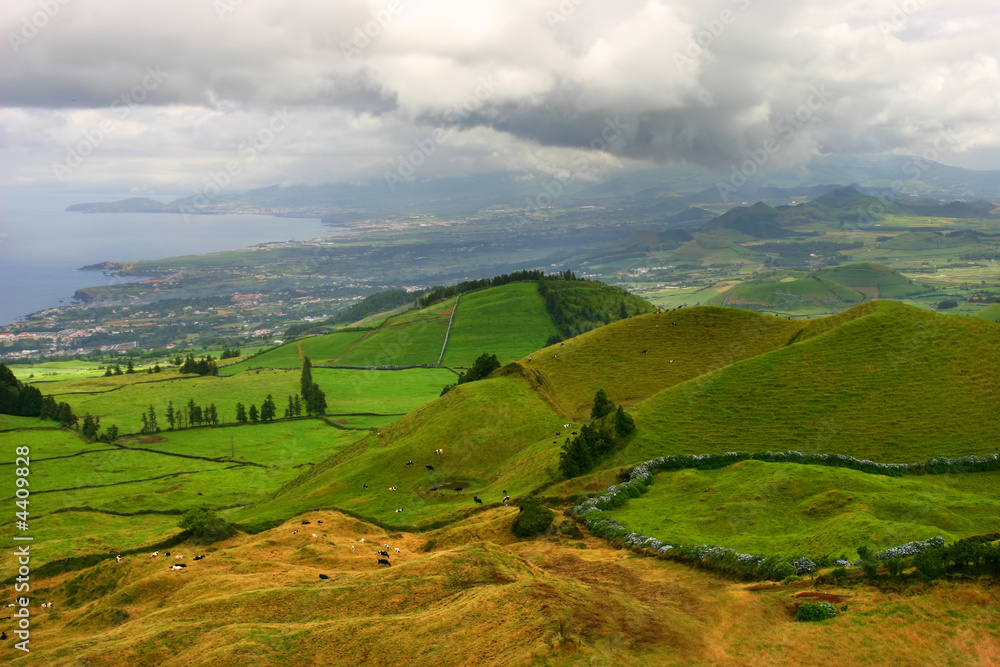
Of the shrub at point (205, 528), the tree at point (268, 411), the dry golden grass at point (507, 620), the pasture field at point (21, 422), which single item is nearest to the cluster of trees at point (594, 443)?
the dry golden grass at point (507, 620)

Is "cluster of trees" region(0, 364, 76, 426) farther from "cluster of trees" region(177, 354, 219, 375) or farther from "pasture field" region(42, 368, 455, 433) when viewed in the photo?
"cluster of trees" region(177, 354, 219, 375)

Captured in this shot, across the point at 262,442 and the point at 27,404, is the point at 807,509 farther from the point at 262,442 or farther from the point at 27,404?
the point at 27,404

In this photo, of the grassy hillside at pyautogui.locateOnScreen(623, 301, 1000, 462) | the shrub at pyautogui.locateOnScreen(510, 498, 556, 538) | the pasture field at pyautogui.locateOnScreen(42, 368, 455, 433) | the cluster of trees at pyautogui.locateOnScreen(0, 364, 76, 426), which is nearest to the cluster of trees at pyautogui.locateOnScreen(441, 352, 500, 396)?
the grassy hillside at pyautogui.locateOnScreen(623, 301, 1000, 462)

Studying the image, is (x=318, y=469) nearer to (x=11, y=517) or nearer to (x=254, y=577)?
(x=11, y=517)

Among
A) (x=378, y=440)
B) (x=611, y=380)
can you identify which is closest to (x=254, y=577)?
(x=378, y=440)

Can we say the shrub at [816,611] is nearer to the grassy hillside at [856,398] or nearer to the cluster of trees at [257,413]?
the grassy hillside at [856,398]

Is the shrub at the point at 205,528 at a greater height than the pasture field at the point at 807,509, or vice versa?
the pasture field at the point at 807,509
